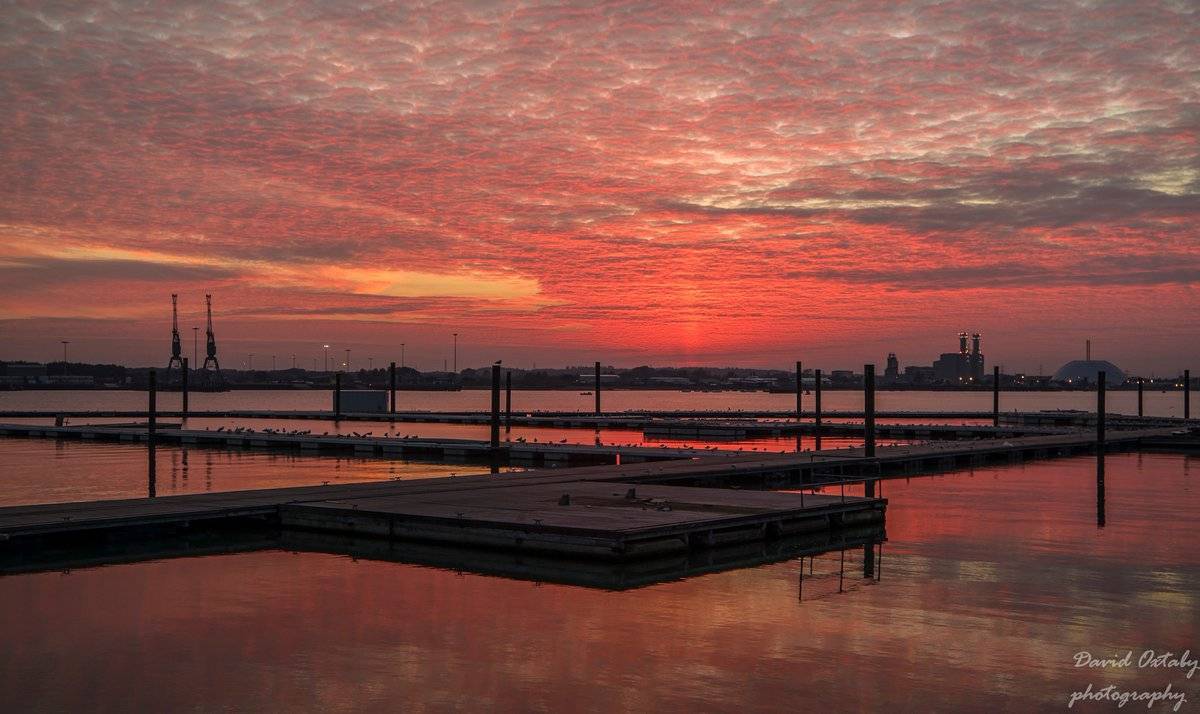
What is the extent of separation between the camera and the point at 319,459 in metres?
51.7

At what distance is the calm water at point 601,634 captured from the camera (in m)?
12.2

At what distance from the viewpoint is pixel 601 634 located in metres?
15.1

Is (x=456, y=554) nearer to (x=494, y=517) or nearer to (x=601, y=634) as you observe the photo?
(x=494, y=517)

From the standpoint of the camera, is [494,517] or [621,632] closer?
[621,632]

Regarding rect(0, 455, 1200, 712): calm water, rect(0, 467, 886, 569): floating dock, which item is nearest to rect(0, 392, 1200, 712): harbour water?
rect(0, 455, 1200, 712): calm water

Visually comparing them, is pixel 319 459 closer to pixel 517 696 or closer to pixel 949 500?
pixel 949 500

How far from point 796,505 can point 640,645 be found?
11162mm

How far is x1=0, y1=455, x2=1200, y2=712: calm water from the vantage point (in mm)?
12172

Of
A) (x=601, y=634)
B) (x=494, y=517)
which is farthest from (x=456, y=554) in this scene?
(x=601, y=634)

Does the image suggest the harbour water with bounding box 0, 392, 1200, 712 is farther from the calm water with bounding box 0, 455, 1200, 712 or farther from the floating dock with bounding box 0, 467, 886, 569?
the floating dock with bounding box 0, 467, 886, 569

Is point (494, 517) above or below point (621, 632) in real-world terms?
above

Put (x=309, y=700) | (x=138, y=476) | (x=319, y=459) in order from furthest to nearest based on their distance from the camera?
1. (x=319, y=459)
2. (x=138, y=476)
3. (x=309, y=700)

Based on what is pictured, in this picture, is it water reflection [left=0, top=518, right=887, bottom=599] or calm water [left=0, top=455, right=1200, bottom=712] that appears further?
water reflection [left=0, top=518, right=887, bottom=599]

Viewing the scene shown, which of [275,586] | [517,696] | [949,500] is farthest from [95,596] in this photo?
[949,500]
